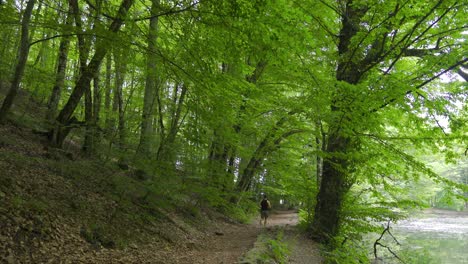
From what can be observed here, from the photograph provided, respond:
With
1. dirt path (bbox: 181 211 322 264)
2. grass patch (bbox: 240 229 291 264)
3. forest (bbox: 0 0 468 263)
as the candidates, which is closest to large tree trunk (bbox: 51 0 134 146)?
forest (bbox: 0 0 468 263)

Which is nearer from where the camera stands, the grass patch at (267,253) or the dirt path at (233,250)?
the grass patch at (267,253)

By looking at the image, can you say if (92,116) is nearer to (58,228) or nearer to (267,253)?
(58,228)

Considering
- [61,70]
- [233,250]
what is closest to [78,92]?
[61,70]

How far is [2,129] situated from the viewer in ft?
29.8

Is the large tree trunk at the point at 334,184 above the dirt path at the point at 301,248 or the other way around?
above

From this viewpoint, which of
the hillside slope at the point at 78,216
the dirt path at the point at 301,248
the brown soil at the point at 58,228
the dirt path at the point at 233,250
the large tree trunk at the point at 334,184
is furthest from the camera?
the large tree trunk at the point at 334,184

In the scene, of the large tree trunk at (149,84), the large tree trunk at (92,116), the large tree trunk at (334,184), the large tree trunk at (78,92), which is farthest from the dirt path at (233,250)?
the large tree trunk at (78,92)

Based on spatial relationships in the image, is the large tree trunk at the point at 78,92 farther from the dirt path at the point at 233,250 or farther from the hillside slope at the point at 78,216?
the dirt path at the point at 233,250

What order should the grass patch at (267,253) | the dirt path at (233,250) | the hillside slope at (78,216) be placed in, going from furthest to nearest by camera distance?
1. the dirt path at (233,250)
2. the grass patch at (267,253)
3. the hillside slope at (78,216)

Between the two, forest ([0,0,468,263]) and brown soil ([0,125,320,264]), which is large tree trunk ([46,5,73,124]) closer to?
forest ([0,0,468,263])

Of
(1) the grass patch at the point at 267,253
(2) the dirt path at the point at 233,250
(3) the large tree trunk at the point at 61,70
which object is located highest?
(3) the large tree trunk at the point at 61,70

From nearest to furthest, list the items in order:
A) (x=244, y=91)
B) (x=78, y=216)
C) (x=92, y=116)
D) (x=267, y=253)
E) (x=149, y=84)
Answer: (x=78, y=216)
(x=267, y=253)
(x=244, y=91)
(x=92, y=116)
(x=149, y=84)

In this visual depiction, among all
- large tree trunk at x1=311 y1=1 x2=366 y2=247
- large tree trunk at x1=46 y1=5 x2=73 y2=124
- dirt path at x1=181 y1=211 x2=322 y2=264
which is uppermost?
large tree trunk at x1=46 y1=5 x2=73 y2=124

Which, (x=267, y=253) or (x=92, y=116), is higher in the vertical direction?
(x=92, y=116)
